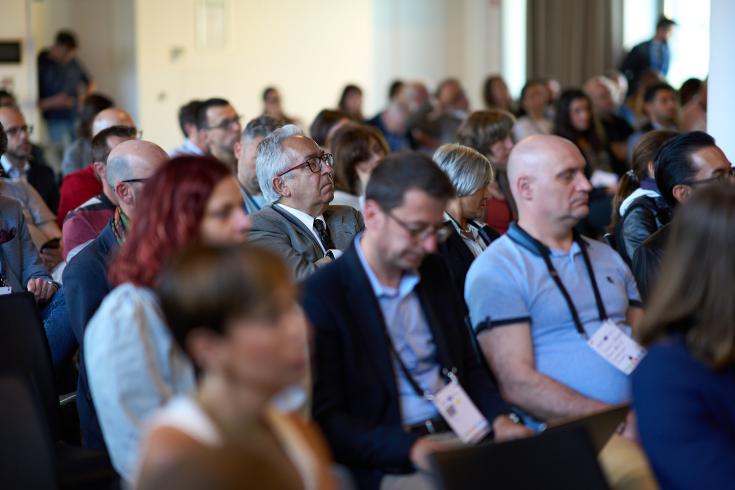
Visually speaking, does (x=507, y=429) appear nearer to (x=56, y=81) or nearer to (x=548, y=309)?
(x=548, y=309)

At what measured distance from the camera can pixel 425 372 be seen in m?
2.75

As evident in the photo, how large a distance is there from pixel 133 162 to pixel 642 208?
1993 millimetres

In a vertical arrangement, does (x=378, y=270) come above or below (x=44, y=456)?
above

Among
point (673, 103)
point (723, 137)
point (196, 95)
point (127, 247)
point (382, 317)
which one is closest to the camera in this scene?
point (127, 247)

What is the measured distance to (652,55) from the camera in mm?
11672

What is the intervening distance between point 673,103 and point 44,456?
6673 millimetres

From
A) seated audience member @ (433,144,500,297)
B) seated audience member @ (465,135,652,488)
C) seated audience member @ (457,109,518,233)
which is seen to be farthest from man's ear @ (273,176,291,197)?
seated audience member @ (457,109,518,233)

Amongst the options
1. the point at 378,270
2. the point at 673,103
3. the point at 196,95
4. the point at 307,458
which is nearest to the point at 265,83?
the point at 196,95

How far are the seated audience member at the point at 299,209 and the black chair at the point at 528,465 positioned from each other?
167 centimetres

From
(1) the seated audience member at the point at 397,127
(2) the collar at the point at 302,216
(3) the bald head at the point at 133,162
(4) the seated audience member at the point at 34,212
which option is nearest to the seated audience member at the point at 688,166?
(2) the collar at the point at 302,216

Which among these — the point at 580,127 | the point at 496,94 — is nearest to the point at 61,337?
the point at 580,127

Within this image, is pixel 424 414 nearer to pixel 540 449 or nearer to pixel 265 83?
pixel 540 449

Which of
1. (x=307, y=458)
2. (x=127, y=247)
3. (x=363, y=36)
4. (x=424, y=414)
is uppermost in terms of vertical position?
→ (x=363, y=36)

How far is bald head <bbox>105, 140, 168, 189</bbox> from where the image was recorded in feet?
11.2
